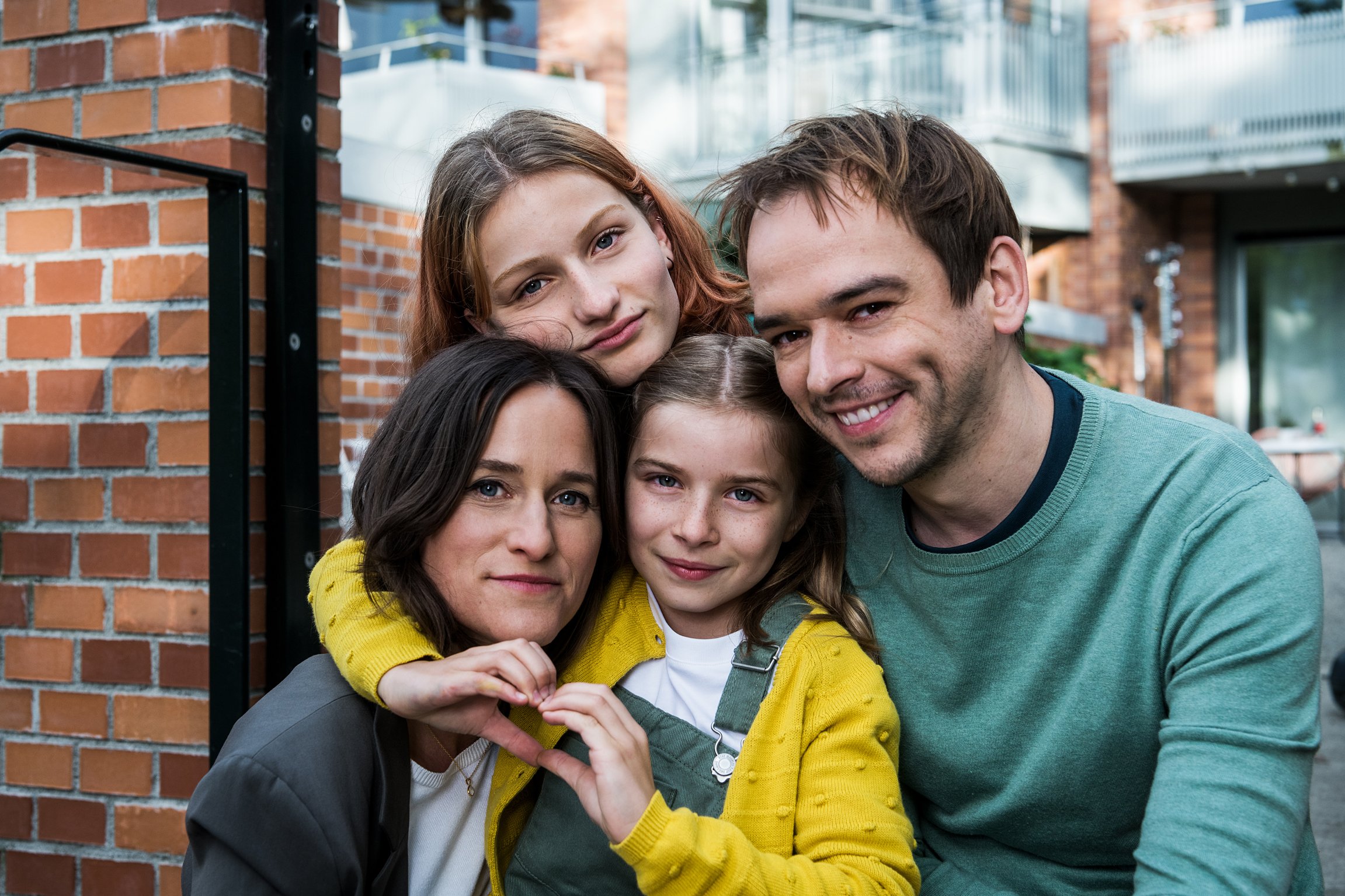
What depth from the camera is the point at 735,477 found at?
73.7 inches

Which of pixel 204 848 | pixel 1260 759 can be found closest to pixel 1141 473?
pixel 1260 759

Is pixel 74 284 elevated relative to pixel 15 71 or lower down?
lower down

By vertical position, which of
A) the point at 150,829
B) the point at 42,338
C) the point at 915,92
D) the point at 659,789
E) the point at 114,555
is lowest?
the point at 150,829

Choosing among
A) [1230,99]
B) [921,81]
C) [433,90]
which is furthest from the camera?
[921,81]

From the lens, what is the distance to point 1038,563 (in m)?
1.77

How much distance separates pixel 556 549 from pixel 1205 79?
10.1 m

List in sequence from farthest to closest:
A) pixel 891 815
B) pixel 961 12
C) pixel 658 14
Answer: pixel 658 14 < pixel 961 12 < pixel 891 815

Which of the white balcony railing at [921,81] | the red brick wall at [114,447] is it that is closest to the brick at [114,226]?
the red brick wall at [114,447]

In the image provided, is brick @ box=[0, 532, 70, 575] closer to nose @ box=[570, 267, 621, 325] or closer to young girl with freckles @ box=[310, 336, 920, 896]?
young girl with freckles @ box=[310, 336, 920, 896]

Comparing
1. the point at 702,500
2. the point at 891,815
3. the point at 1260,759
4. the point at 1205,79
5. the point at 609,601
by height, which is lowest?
the point at 891,815

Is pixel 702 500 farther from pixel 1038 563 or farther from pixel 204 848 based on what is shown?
pixel 204 848

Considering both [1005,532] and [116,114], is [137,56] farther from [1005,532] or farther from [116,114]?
[1005,532]

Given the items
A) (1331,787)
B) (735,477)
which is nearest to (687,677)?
(735,477)

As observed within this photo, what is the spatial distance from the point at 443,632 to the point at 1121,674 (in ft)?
3.34
